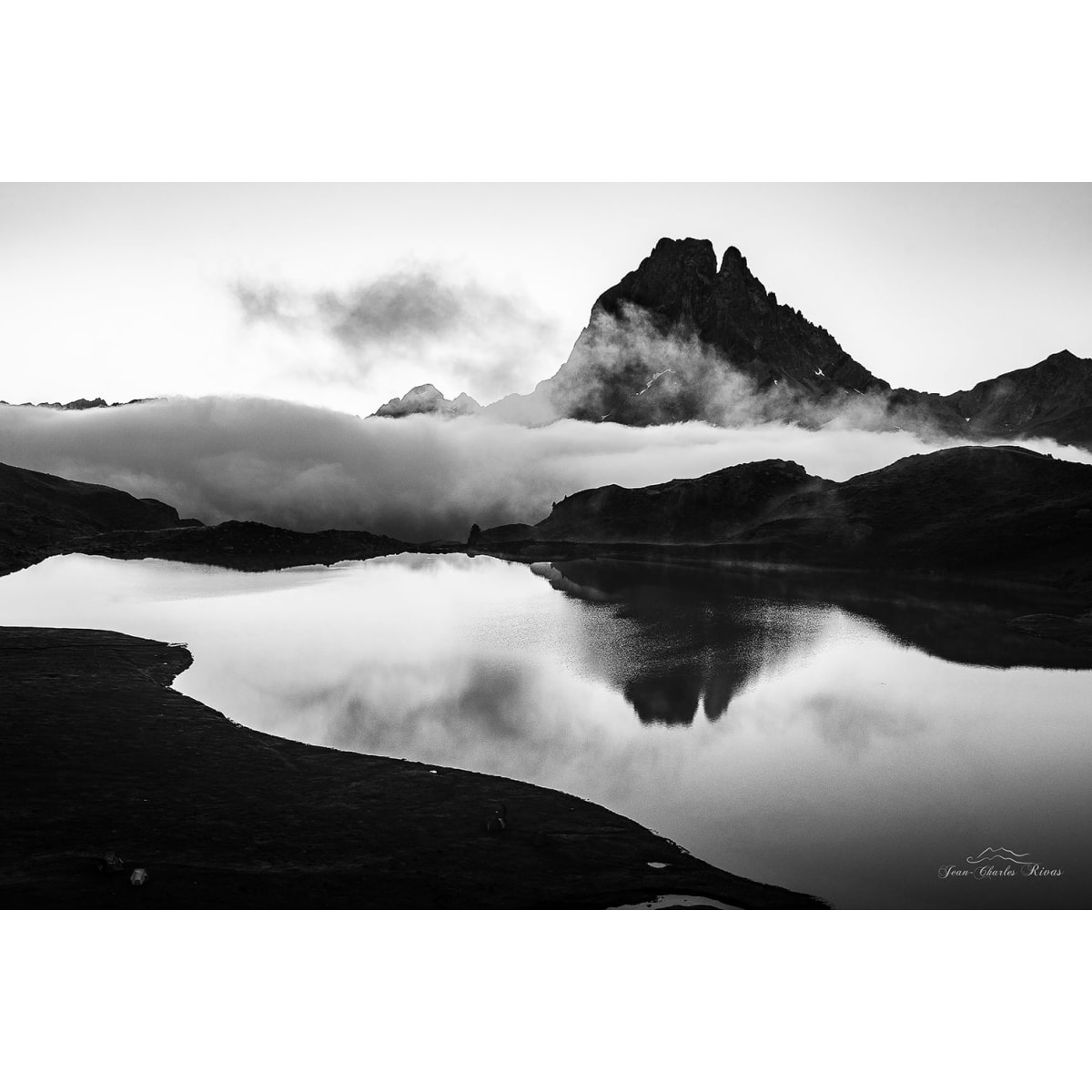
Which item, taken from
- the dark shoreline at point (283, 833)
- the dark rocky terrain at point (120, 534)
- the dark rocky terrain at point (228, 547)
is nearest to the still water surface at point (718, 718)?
the dark shoreline at point (283, 833)

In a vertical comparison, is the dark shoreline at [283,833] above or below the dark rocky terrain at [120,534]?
below

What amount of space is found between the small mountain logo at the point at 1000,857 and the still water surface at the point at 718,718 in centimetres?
26

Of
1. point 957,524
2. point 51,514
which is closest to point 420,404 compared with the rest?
point 51,514

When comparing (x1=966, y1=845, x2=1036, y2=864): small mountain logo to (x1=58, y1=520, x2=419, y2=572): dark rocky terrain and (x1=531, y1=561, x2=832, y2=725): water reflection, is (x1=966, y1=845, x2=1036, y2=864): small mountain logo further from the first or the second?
(x1=58, y1=520, x2=419, y2=572): dark rocky terrain

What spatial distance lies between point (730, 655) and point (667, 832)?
103ft

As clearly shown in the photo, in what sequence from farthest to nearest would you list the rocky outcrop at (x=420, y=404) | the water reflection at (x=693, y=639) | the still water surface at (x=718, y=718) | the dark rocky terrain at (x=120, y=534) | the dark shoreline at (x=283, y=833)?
the dark rocky terrain at (x=120, y=534), the rocky outcrop at (x=420, y=404), the water reflection at (x=693, y=639), the still water surface at (x=718, y=718), the dark shoreline at (x=283, y=833)

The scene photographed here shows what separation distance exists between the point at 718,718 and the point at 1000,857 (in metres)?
16.0

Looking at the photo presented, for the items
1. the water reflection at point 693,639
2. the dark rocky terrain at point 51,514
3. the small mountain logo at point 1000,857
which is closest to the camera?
the small mountain logo at point 1000,857

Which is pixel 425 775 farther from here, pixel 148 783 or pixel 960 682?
pixel 960 682

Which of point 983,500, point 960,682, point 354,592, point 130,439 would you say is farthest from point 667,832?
point 983,500
